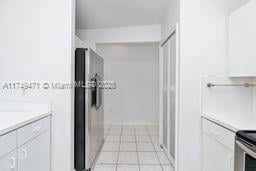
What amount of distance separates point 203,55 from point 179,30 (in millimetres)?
410

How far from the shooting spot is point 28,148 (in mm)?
1576

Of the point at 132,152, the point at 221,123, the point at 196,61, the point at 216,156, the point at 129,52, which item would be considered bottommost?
the point at 132,152

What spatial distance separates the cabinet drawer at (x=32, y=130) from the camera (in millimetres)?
1469

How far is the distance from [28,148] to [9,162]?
0.26 m

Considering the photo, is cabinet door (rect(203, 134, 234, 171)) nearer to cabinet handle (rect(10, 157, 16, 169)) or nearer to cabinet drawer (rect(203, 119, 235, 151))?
cabinet drawer (rect(203, 119, 235, 151))

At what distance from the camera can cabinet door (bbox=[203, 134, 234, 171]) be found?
5.18 ft

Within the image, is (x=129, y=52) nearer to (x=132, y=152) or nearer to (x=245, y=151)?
(x=132, y=152)

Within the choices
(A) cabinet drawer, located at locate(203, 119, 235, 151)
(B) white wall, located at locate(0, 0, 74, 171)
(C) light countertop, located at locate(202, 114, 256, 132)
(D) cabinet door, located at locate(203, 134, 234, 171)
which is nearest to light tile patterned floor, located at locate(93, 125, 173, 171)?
(D) cabinet door, located at locate(203, 134, 234, 171)

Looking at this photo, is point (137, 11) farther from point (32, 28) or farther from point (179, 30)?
point (32, 28)

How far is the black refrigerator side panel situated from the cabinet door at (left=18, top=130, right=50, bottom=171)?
1.31ft

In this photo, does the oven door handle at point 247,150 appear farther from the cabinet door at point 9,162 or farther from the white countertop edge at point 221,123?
the cabinet door at point 9,162

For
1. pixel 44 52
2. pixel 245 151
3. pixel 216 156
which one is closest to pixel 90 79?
pixel 44 52

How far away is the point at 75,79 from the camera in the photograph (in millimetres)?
2254

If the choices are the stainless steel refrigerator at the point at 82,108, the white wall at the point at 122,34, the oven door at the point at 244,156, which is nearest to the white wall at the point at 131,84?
the white wall at the point at 122,34
